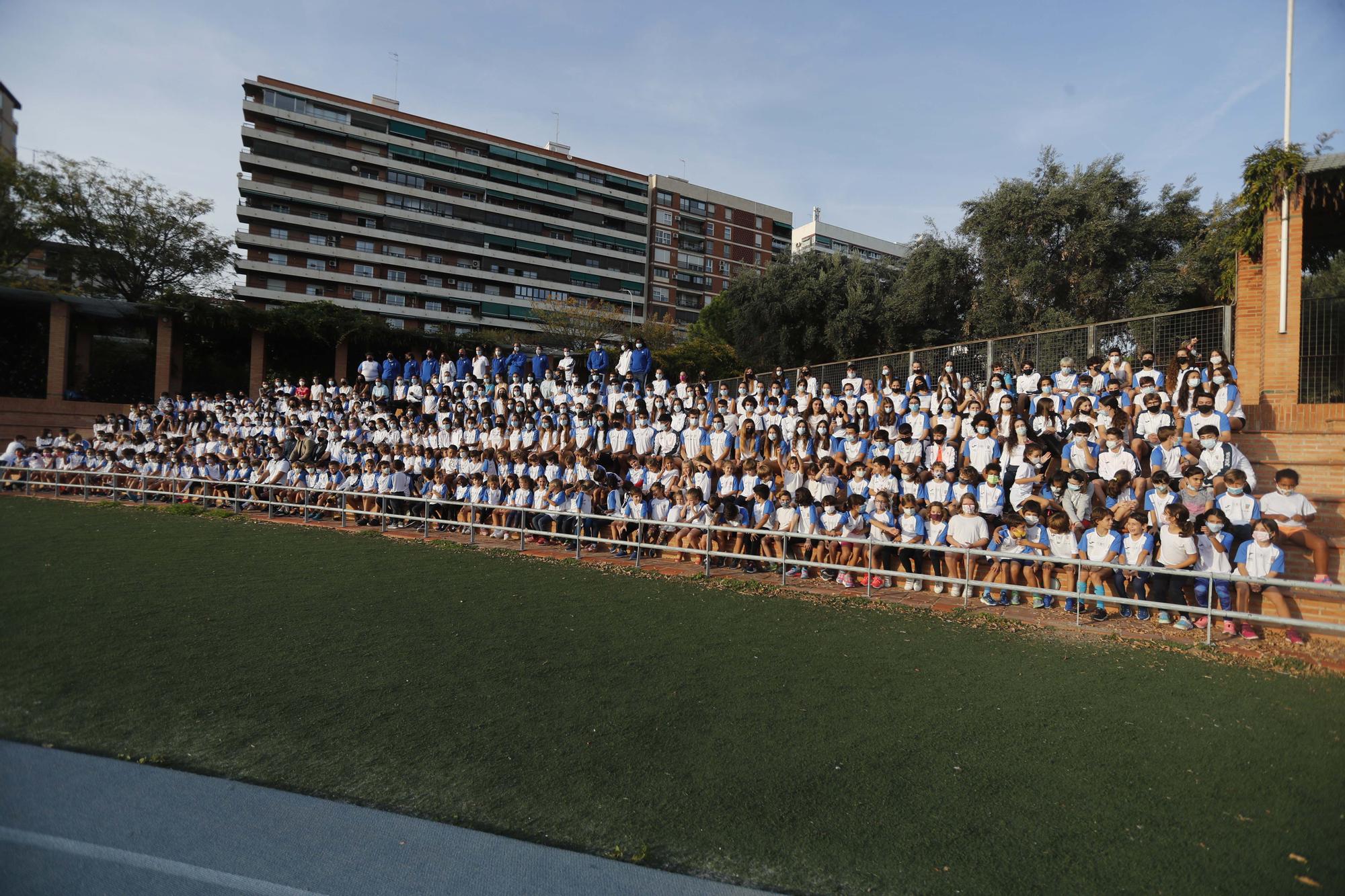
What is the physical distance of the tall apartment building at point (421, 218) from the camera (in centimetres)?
5997

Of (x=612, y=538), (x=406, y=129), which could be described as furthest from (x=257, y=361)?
(x=406, y=129)

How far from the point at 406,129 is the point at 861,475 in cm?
6730

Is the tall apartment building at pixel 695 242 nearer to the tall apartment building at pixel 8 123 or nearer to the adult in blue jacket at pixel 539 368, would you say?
the adult in blue jacket at pixel 539 368

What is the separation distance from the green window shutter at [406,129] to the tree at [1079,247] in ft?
189

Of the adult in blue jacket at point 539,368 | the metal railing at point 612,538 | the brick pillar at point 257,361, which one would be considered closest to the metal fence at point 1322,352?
the metal railing at point 612,538

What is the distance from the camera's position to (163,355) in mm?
29672

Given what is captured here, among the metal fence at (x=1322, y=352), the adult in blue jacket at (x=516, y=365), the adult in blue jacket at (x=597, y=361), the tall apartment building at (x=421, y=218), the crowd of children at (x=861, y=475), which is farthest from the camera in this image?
the tall apartment building at (x=421, y=218)

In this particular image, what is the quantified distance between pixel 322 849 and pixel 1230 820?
459cm

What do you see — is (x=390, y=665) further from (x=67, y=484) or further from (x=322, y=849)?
(x=67, y=484)

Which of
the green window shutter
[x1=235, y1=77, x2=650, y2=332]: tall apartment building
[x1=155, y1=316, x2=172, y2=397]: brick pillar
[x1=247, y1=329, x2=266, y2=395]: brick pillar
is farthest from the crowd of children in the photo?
the green window shutter

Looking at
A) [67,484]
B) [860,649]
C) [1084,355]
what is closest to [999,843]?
[860,649]

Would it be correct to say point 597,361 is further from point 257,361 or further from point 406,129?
point 406,129

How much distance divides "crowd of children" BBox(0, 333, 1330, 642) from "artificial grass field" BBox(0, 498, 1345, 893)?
1.64 meters

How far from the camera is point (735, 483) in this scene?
1233cm
